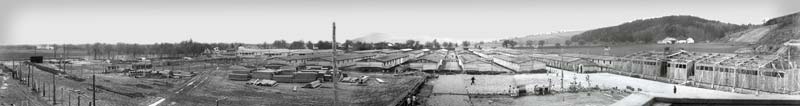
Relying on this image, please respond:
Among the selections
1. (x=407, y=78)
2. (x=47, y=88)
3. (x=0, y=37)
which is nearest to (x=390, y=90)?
(x=407, y=78)

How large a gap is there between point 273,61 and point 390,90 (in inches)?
69.0

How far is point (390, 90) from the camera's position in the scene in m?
8.27

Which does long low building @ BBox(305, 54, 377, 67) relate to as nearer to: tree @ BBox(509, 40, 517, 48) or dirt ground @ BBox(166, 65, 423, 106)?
dirt ground @ BBox(166, 65, 423, 106)

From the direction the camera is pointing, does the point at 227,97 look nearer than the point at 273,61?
Yes

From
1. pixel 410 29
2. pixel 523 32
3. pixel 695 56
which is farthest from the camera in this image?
pixel 695 56

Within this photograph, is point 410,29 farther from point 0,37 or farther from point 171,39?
point 0,37

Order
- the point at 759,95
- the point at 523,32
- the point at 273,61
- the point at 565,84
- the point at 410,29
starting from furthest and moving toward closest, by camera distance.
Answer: the point at 565,84 < the point at 759,95 < the point at 523,32 < the point at 273,61 < the point at 410,29

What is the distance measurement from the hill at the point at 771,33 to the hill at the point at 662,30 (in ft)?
1.27

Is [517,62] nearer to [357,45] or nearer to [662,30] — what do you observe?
[662,30]

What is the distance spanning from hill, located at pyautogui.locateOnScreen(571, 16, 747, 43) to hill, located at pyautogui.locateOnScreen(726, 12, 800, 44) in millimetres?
388

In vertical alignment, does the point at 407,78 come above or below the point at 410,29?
below

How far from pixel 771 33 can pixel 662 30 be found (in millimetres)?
2317

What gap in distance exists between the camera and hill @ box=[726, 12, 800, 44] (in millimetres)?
9694

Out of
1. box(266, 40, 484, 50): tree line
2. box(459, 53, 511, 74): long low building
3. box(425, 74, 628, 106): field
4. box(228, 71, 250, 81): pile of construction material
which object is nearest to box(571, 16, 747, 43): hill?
box(425, 74, 628, 106): field
